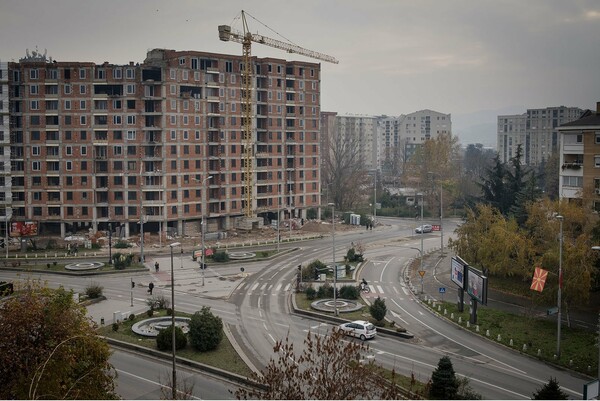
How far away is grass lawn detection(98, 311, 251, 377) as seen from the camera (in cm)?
3436

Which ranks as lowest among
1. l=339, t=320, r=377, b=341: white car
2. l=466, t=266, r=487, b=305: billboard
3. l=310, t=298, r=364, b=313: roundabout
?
l=310, t=298, r=364, b=313: roundabout

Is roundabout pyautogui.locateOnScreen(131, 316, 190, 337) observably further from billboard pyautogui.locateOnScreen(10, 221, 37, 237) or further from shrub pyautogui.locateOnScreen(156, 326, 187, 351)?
billboard pyautogui.locateOnScreen(10, 221, 37, 237)

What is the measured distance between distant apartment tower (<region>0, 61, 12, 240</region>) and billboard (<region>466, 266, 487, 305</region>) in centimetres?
6068

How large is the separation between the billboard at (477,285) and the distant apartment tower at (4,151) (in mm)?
60677

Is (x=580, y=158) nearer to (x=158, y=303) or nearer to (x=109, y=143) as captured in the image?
(x=158, y=303)

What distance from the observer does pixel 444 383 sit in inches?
1164

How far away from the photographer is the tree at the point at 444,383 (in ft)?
96.4

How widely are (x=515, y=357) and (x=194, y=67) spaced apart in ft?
204

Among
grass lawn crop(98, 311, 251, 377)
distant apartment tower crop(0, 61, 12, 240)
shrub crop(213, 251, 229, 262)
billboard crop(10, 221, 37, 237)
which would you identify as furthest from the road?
distant apartment tower crop(0, 61, 12, 240)

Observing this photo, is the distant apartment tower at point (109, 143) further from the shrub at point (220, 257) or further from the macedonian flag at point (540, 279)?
the macedonian flag at point (540, 279)

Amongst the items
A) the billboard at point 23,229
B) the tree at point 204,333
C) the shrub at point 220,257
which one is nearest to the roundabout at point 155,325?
the tree at point 204,333

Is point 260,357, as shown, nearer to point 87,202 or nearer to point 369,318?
point 369,318

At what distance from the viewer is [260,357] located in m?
36.0

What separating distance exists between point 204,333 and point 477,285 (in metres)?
18.2
